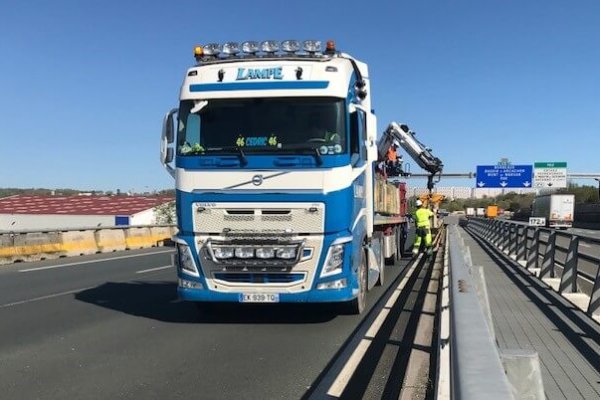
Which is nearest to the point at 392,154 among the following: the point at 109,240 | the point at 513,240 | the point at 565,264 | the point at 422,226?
the point at 422,226

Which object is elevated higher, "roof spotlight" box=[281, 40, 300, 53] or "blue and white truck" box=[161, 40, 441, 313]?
"roof spotlight" box=[281, 40, 300, 53]

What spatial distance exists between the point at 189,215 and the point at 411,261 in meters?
12.5

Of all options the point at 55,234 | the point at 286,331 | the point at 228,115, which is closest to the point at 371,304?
the point at 286,331

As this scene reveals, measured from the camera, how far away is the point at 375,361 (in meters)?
6.56

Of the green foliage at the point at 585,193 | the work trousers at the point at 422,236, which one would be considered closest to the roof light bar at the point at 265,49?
the work trousers at the point at 422,236

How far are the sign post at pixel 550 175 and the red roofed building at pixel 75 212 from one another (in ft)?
124

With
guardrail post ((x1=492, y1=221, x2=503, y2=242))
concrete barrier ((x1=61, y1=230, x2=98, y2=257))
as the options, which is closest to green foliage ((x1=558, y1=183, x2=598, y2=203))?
guardrail post ((x1=492, y1=221, x2=503, y2=242))

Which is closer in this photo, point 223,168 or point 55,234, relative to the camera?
point 223,168

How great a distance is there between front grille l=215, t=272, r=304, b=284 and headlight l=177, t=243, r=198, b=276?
348 mm

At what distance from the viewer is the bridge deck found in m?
→ 5.63

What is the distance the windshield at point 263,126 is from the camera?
828 centimetres

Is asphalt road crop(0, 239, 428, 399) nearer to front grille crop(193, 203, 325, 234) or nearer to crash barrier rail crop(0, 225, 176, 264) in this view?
front grille crop(193, 203, 325, 234)

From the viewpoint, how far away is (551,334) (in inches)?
305

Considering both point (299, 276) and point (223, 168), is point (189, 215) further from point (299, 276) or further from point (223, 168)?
point (299, 276)
